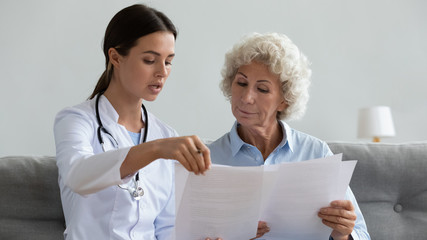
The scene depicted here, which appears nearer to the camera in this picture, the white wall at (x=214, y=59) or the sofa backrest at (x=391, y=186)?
the sofa backrest at (x=391, y=186)

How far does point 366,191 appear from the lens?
2.05m

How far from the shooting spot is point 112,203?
1.58 m

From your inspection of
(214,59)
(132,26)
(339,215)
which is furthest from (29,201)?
(214,59)

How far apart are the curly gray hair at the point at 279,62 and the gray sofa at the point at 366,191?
0.40 metres

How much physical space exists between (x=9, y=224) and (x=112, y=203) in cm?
48

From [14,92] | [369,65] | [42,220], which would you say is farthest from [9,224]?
[369,65]

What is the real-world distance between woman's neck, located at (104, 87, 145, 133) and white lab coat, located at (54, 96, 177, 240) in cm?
3

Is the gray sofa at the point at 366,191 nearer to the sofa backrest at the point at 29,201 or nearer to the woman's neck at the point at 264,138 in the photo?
the sofa backrest at the point at 29,201

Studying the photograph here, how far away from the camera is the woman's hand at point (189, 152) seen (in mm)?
1094

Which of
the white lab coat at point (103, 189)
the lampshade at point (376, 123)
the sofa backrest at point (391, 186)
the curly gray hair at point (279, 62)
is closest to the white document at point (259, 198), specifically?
the white lab coat at point (103, 189)

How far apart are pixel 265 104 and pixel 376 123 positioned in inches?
106

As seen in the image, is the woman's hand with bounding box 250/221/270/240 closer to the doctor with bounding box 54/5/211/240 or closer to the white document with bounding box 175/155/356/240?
the white document with bounding box 175/155/356/240

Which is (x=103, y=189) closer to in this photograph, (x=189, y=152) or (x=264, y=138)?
(x=189, y=152)

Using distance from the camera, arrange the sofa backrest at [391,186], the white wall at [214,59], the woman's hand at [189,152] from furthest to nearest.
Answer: the white wall at [214,59], the sofa backrest at [391,186], the woman's hand at [189,152]
